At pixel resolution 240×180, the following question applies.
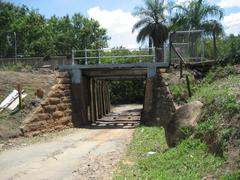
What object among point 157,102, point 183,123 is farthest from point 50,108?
point 183,123

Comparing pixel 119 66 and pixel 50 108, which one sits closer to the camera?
pixel 50 108

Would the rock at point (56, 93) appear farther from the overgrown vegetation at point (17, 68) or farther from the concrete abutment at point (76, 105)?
the overgrown vegetation at point (17, 68)

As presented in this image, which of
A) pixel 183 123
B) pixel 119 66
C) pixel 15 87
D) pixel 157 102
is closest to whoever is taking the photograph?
pixel 183 123

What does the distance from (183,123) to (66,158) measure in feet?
14.3

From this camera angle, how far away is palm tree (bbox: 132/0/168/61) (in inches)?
1718

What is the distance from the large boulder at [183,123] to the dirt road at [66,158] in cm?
190

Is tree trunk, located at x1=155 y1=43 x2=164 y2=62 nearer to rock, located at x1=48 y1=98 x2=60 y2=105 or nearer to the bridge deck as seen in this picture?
the bridge deck

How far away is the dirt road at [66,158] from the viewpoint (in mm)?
12422

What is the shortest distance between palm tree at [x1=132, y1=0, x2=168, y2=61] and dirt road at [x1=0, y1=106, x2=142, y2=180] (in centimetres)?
2342

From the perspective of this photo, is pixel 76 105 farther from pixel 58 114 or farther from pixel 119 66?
pixel 119 66

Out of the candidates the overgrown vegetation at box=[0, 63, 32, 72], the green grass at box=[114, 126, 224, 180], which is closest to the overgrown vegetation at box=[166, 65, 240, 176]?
the green grass at box=[114, 126, 224, 180]

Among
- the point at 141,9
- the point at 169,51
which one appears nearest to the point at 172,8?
the point at 141,9

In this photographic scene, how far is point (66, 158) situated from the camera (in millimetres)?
15180

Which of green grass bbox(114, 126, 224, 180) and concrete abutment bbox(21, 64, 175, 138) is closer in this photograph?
green grass bbox(114, 126, 224, 180)
